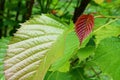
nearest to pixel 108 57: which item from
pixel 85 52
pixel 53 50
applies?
pixel 85 52

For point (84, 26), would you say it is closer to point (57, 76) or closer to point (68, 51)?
point (68, 51)

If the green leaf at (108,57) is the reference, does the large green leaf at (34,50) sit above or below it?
above

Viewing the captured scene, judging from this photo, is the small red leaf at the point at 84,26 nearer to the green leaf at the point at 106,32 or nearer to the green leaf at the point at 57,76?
the green leaf at the point at 106,32

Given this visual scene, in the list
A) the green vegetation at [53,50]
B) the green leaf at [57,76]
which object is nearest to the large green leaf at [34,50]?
the green vegetation at [53,50]

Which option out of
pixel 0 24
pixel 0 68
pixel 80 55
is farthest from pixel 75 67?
pixel 0 24

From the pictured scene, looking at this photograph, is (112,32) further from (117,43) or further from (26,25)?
(26,25)

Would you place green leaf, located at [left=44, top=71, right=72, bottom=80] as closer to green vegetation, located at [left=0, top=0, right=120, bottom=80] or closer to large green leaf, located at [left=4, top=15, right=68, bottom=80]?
green vegetation, located at [left=0, top=0, right=120, bottom=80]

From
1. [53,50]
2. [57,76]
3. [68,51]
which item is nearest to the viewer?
[53,50]
